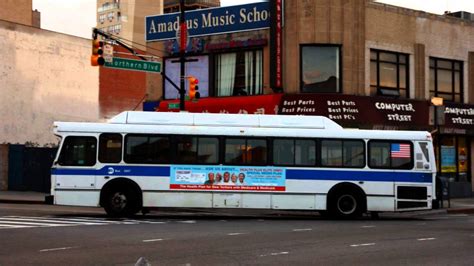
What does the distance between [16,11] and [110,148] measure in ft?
109

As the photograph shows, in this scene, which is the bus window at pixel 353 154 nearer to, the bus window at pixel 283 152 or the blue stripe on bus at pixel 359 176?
the blue stripe on bus at pixel 359 176

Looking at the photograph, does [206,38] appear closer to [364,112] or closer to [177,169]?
[364,112]

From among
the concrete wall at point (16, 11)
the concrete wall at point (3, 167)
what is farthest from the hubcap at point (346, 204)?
the concrete wall at point (16, 11)

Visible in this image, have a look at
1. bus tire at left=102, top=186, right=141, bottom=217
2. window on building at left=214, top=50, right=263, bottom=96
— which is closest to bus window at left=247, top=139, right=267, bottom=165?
bus tire at left=102, top=186, right=141, bottom=217

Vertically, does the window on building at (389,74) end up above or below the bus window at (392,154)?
above

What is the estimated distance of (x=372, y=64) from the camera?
1277 inches

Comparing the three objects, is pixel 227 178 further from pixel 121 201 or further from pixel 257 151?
pixel 121 201

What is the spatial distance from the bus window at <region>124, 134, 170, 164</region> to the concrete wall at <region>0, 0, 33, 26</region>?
3231 centimetres

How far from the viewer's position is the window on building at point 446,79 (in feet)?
115

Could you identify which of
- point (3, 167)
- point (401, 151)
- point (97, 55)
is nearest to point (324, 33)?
point (401, 151)

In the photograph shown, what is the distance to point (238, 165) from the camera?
70.7ft

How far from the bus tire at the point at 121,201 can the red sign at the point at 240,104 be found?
8.77 m

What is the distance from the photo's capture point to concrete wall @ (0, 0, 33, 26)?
163ft

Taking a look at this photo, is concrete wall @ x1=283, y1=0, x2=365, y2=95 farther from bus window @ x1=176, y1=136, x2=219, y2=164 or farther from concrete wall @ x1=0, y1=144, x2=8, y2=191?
concrete wall @ x1=0, y1=144, x2=8, y2=191
